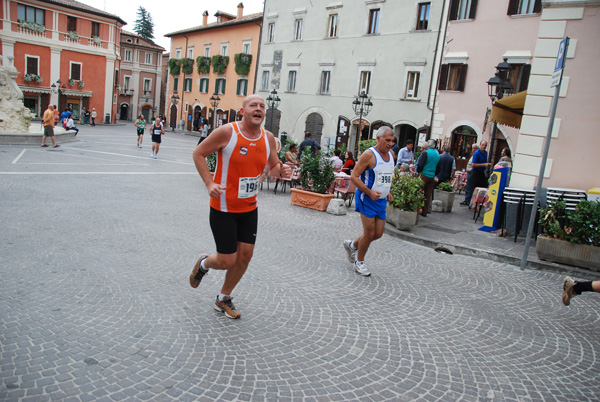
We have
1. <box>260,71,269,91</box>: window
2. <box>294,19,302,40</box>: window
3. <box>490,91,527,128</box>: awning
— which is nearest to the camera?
<box>490,91,527,128</box>: awning

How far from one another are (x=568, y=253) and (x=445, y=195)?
5203 millimetres

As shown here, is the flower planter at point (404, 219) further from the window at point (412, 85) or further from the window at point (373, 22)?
the window at point (373, 22)

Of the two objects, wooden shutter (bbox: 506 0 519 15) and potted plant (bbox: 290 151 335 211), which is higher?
wooden shutter (bbox: 506 0 519 15)

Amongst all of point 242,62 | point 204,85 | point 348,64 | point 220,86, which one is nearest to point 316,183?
point 348,64

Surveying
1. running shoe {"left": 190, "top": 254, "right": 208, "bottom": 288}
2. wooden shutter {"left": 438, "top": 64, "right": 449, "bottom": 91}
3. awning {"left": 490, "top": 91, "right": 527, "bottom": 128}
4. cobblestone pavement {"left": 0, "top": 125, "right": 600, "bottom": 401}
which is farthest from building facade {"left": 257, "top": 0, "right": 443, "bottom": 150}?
running shoe {"left": 190, "top": 254, "right": 208, "bottom": 288}

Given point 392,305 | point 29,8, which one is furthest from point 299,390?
point 29,8

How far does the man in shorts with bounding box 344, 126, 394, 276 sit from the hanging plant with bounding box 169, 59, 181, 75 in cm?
5100

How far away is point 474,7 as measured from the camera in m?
22.1

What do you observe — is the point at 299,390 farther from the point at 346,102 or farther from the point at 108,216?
the point at 346,102

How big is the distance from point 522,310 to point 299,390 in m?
3.26

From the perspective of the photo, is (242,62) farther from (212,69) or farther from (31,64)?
(31,64)

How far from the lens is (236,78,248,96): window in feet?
136

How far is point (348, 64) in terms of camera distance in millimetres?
29891

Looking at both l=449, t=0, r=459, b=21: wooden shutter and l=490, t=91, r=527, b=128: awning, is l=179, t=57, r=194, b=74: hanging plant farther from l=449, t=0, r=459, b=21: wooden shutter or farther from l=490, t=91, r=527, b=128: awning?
l=490, t=91, r=527, b=128: awning
